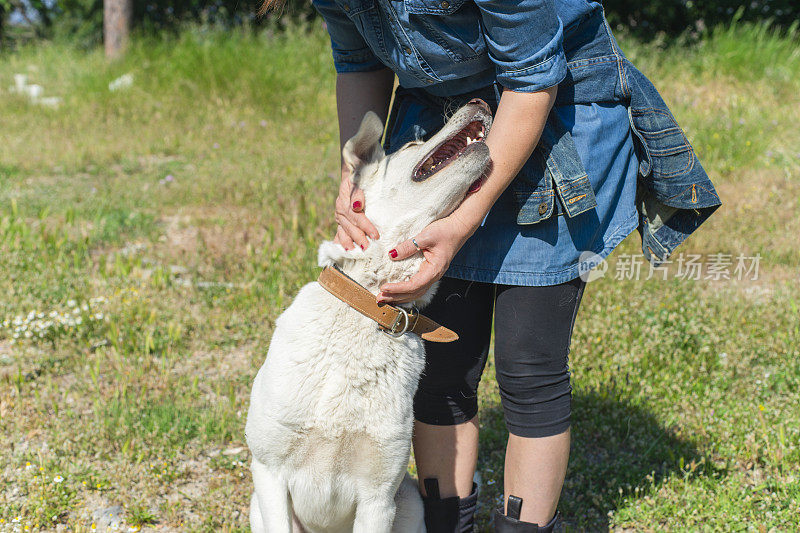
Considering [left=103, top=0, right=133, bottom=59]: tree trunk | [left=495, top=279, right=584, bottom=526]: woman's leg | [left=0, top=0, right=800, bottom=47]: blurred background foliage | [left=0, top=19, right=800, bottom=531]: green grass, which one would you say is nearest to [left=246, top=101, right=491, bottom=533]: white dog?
[left=495, top=279, right=584, bottom=526]: woman's leg

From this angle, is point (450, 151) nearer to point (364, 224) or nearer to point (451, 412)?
point (364, 224)

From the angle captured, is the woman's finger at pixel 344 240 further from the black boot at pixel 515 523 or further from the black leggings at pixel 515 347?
the black boot at pixel 515 523

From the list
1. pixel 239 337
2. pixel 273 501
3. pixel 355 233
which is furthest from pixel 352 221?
pixel 239 337

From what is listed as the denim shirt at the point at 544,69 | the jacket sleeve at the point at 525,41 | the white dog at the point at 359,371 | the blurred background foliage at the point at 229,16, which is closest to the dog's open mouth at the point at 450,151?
the white dog at the point at 359,371

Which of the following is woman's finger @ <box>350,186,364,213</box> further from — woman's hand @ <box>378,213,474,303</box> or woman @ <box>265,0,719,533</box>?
woman's hand @ <box>378,213,474,303</box>

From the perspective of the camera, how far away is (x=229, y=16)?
1208 cm

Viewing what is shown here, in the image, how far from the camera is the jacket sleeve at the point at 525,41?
1.61 meters

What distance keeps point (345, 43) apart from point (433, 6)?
0.52m

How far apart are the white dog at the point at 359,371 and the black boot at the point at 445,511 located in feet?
1.08

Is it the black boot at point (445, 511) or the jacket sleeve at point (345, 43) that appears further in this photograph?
the black boot at point (445, 511)

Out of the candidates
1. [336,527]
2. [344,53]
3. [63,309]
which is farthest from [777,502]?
[63,309]

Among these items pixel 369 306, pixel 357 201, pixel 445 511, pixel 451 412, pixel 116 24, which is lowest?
pixel 116 24

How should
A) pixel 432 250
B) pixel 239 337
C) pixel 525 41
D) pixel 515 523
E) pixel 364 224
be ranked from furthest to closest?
pixel 239 337 → pixel 515 523 → pixel 364 224 → pixel 432 250 → pixel 525 41

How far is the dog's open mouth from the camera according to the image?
1.90 m
